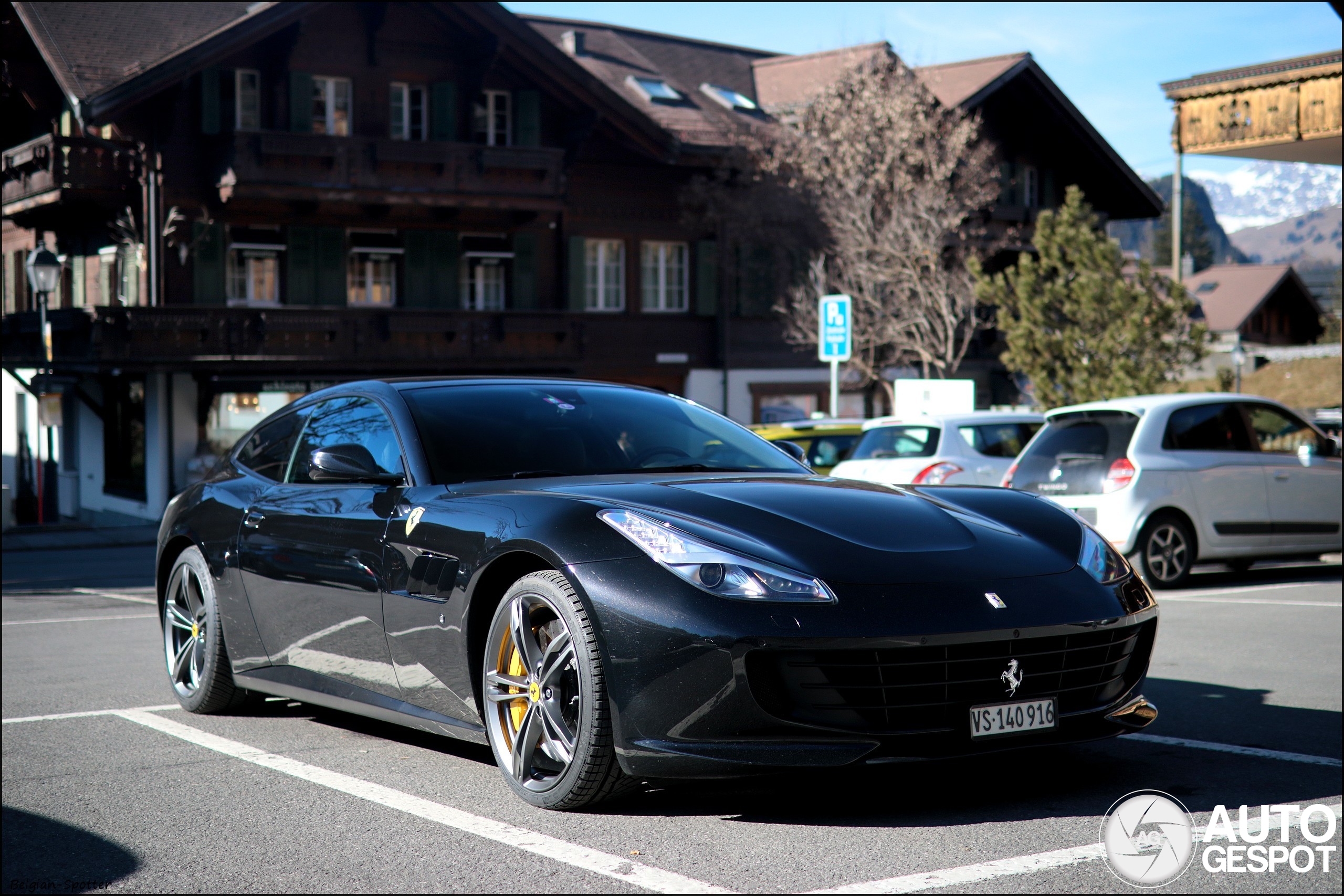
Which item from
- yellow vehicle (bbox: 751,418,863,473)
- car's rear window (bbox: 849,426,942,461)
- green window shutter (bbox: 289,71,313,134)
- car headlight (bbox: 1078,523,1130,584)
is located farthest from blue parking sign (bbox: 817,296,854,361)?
green window shutter (bbox: 289,71,313,134)

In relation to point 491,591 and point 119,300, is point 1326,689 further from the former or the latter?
point 119,300

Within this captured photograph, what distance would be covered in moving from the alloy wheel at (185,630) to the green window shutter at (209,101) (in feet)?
75.4

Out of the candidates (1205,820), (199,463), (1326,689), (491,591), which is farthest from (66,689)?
(199,463)

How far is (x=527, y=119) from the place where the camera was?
Result: 31.9 m

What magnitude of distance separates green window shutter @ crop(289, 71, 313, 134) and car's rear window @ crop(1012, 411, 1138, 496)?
63.8ft

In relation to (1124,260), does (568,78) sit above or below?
above

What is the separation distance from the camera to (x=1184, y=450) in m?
12.8

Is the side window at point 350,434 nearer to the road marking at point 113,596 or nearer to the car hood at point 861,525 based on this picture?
the car hood at point 861,525

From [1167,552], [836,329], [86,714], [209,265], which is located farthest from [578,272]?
[86,714]

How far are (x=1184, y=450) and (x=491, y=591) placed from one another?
922 centimetres

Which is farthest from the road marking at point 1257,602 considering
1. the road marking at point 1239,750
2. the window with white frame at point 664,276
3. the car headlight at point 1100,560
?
the window with white frame at point 664,276

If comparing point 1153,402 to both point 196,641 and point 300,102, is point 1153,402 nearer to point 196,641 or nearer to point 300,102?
point 196,641

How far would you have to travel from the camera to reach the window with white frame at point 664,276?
1362 inches

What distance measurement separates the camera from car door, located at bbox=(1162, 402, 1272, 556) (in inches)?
505
